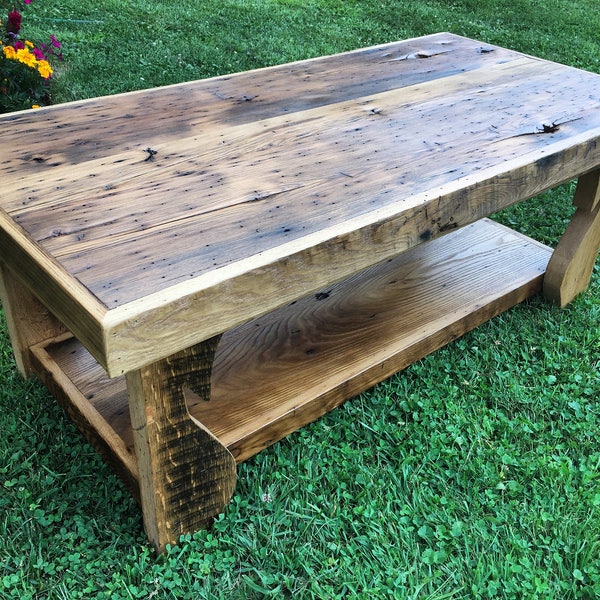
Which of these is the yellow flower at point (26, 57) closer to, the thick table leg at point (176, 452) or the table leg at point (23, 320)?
the table leg at point (23, 320)

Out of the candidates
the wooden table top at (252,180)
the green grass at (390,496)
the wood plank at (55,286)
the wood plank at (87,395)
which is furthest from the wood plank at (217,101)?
the green grass at (390,496)

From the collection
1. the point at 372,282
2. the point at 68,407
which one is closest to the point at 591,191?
the point at 372,282

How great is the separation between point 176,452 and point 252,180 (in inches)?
25.2

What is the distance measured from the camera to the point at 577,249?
237 cm

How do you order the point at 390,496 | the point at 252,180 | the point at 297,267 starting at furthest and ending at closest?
the point at 390,496 < the point at 252,180 < the point at 297,267

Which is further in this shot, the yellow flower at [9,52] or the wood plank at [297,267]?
the yellow flower at [9,52]

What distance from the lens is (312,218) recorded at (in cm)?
149

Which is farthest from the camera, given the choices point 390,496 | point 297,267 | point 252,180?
point 390,496

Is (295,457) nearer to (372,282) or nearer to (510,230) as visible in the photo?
(372,282)

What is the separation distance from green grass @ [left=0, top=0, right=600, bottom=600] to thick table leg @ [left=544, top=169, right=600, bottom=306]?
0.08 metres

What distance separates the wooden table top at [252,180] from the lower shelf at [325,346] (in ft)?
1.64

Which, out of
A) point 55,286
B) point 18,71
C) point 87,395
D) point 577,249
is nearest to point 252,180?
point 55,286

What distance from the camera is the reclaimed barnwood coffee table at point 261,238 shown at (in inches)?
52.4

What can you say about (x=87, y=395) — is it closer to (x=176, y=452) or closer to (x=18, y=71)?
(x=176, y=452)
